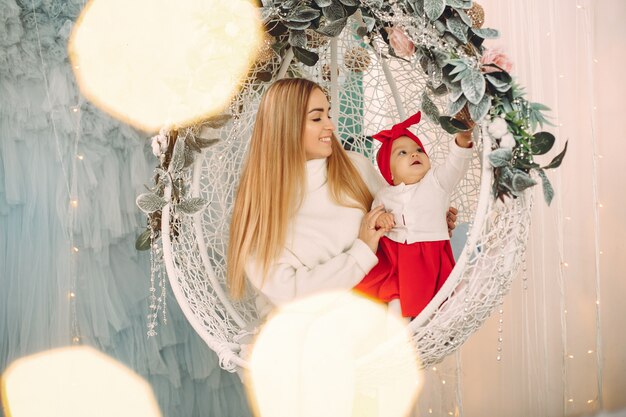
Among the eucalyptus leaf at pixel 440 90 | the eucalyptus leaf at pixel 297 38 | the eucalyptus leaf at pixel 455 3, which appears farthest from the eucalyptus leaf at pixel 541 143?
the eucalyptus leaf at pixel 297 38

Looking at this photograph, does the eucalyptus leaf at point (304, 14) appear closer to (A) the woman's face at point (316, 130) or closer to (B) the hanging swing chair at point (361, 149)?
(B) the hanging swing chair at point (361, 149)

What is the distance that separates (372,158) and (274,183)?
0.66 m

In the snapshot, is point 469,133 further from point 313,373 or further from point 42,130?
point 42,130

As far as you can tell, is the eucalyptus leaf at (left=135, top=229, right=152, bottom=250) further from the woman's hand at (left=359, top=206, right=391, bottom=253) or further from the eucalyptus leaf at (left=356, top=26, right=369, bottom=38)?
the eucalyptus leaf at (left=356, top=26, right=369, bottom=38)

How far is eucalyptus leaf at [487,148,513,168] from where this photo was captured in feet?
4.60

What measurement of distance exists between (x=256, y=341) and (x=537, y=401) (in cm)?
→ 102

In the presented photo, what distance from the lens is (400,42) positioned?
1.54 m

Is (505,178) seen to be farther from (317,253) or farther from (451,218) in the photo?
(317,253)

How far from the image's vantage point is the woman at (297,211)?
67.6 inches

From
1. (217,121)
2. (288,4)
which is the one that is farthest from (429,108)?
(217,121)

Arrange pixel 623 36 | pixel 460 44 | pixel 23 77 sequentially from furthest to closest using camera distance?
pixel 623 36 → pixel 23 77 → pixel 460 44

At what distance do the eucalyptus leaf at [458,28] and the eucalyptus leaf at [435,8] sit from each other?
4 cm

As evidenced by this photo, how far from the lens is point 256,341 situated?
5.66 ft

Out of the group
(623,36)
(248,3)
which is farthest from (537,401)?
(248,3)
